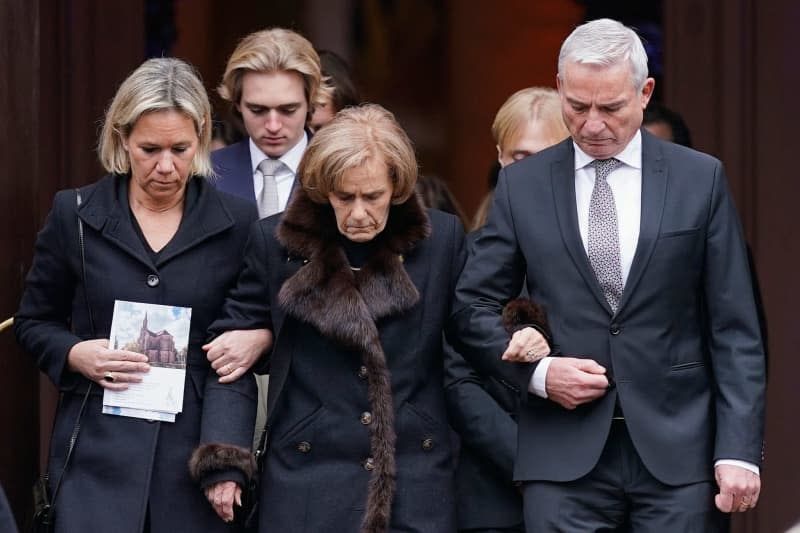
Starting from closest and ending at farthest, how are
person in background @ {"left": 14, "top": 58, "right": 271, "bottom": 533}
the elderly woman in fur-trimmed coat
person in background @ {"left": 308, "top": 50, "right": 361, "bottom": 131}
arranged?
the elderly woman in fur-trimmed coat
person in background @ {"left": 14, "top": 58, "right": 271, "bottom": 533}
person in background @ {"left": 308, "top": 50, "right": 361, "bottom": 131}

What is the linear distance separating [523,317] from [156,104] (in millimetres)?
1226

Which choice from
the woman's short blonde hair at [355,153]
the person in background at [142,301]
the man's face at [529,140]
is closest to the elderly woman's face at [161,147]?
the person in background at [142,301]

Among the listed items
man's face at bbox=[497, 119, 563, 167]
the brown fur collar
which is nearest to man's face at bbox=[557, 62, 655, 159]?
the brown fur collar

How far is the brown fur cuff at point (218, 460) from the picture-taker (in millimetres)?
5215

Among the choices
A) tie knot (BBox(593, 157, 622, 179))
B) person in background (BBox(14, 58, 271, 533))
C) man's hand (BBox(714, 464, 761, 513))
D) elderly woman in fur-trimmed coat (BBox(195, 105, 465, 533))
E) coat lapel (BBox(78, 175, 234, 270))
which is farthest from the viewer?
coat lapel (BBox(78, 175, 234, 270))

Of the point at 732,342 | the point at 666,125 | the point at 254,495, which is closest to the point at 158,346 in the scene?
the point at 254,495

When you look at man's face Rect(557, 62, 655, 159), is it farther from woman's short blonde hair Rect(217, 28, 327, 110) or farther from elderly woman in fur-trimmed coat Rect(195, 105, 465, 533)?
woman's short blonde hair Rect(217, 28, 327, 110)

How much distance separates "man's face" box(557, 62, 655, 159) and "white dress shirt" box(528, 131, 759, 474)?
0.18 feet

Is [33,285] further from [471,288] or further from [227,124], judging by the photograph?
[227,124]

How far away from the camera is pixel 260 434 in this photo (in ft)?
18.2

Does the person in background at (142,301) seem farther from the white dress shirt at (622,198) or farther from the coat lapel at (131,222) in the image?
the white dress shirt at (622,198)

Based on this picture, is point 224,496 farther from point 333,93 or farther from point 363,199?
point 333,93

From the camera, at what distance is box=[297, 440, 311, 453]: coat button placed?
5.25 meters

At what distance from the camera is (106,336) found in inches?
212
